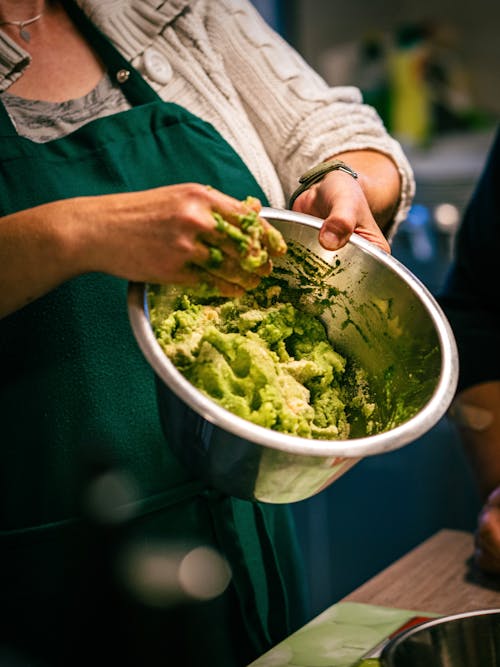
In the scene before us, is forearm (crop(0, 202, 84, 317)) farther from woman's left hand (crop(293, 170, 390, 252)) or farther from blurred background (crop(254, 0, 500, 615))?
blurred background (crop(254, 0, 500, 615))

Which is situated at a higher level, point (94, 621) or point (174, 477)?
point (174, 477)

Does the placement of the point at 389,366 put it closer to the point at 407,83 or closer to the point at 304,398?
the point at 304,398

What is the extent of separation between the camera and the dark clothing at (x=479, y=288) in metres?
1.27

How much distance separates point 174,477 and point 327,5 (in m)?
2.36

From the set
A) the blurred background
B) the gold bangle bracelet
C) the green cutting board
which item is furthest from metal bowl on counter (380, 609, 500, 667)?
the blurred background

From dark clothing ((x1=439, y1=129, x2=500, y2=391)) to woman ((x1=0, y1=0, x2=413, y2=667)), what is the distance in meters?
0.30

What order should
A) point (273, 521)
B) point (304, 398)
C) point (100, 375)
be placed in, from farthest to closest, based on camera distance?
point (273, 521)
point (100, 375)
point (304, 398)

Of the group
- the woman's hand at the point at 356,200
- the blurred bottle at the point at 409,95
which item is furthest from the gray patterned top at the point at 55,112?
the blurred bottle at the point at 409,95

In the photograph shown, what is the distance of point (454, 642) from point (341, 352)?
12.5 inches

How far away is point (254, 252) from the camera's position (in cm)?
66

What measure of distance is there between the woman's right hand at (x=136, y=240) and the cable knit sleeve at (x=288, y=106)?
0.38 meters

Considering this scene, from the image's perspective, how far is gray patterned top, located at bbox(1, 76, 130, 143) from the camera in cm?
92

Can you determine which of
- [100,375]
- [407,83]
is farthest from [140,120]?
[407,83]

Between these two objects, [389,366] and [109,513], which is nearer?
[389,366]
